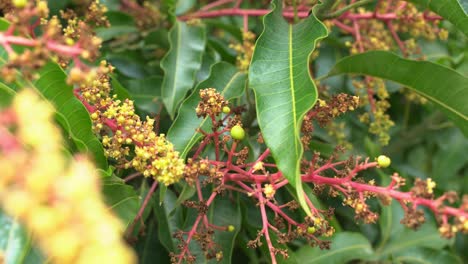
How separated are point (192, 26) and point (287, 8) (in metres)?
0.36

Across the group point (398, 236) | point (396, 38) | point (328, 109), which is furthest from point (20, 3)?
point (398, 236)

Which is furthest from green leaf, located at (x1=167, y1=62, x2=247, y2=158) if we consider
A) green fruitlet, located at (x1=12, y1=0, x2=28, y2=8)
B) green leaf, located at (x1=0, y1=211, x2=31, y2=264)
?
green fruitlet, located at (x1=12, y1=0, x2=28, y2=8)

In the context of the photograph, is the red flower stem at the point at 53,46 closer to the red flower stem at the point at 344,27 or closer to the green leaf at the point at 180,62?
the green leaf at the point at 180,62

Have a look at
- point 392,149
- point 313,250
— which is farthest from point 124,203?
point 392,149

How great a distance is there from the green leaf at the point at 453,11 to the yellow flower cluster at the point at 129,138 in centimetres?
91

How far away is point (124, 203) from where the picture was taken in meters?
1.43

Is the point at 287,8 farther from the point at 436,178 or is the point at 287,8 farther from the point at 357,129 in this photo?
the point at 436,178

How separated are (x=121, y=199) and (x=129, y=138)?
204 millimetres

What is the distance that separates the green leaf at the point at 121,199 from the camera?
139 centimetres

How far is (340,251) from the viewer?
6.33 feet

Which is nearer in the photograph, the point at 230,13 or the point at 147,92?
the point at 147,92

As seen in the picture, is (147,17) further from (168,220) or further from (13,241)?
(13,241)

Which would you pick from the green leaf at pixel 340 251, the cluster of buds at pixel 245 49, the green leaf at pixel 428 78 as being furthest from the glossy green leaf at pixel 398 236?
the cluster of buds at pixel 245 49

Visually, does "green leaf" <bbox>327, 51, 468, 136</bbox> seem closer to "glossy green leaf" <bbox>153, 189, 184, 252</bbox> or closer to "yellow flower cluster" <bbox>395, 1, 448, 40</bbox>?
"yellow flower cluster" <bbox>395, 1, 448, 40</bbox>
